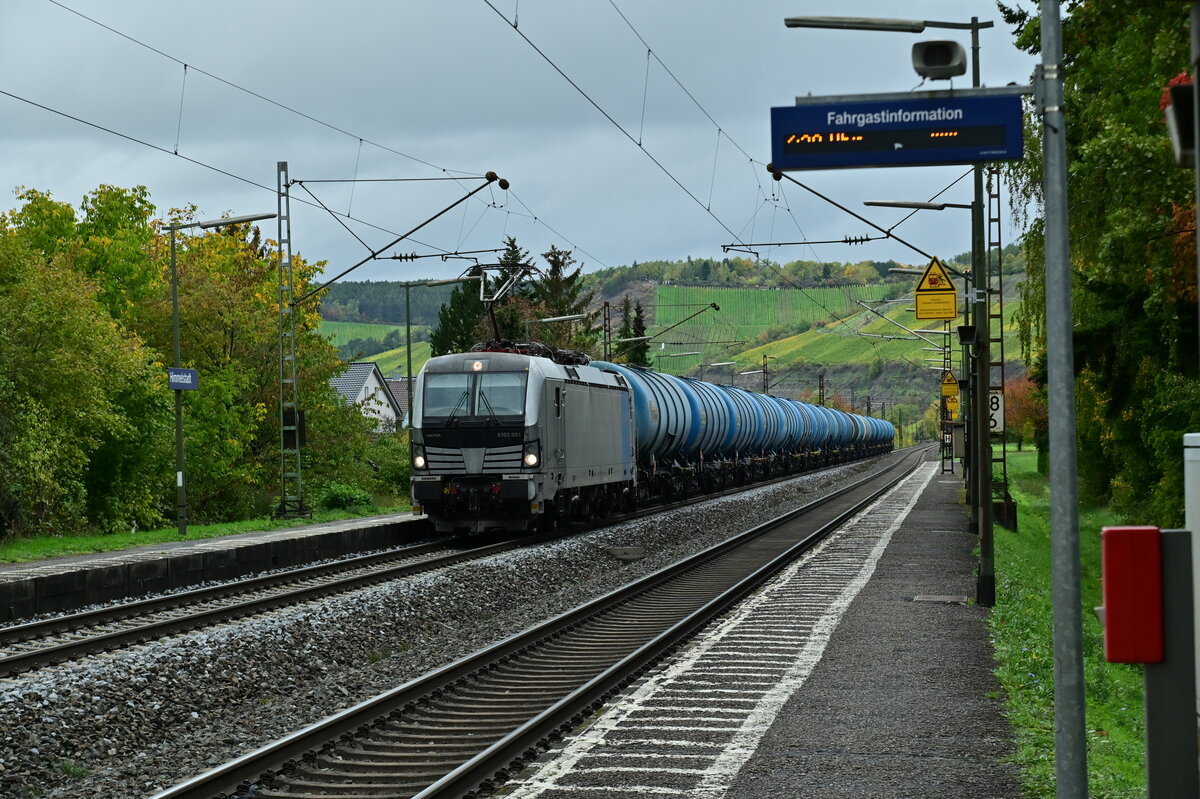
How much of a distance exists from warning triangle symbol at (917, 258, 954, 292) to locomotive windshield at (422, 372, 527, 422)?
7.62 metres

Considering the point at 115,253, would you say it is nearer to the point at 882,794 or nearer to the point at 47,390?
the point at 47,390

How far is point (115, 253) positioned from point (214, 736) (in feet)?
143

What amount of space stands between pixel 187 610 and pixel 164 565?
325 centimetres

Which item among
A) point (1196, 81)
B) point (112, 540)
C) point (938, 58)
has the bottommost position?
point (112, 540)

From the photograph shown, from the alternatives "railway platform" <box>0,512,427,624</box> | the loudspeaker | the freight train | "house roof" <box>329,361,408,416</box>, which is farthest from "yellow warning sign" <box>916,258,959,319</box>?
"house roof" <box>329,361,408,416</box>

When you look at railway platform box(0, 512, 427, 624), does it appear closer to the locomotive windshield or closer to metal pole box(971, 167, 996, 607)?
the locomotive windshield

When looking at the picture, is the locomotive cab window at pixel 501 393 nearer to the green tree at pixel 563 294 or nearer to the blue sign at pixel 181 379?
the blue sign at pixel 181 379

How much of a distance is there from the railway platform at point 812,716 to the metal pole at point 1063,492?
2569 mm

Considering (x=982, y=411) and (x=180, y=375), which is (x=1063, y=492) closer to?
(x=982, y=411)

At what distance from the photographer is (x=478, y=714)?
1045 centimetres

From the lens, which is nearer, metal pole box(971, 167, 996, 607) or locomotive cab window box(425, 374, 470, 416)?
metal pole box(971, 167, 996, 607)

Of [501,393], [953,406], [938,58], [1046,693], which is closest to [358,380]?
[953,406]

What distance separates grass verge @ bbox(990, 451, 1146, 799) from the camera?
8.00 meters

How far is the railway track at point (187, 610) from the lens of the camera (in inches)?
503
